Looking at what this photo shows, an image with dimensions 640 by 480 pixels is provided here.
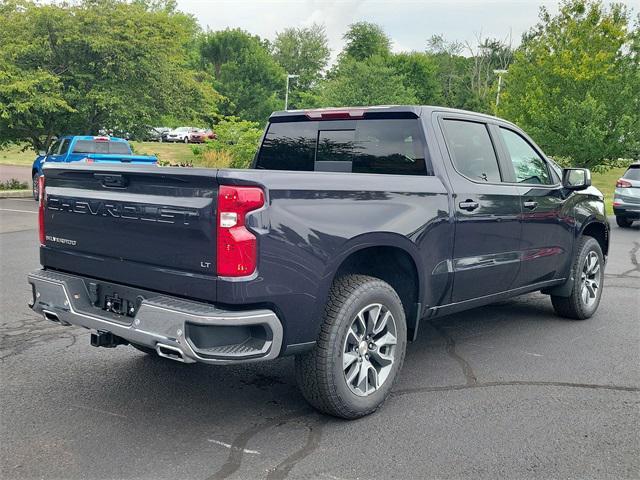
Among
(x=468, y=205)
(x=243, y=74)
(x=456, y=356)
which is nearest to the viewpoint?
(x=468, y=205)

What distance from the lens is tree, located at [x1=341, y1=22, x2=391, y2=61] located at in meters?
74.5

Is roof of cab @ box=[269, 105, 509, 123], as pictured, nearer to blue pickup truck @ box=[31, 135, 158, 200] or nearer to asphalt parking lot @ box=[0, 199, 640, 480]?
asphalt parking lot @ box=[0, 199, 640, 480]

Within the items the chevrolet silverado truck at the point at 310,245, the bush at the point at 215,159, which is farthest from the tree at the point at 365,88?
the chevrolet silverado truck at the point at 310,245

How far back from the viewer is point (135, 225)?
139 inches

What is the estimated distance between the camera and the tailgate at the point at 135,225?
128 inches

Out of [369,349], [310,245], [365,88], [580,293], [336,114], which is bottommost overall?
[580,293]

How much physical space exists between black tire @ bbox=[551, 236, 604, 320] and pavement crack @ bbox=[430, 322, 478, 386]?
1274 millimetres

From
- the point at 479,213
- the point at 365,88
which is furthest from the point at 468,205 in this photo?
the point at 365,88

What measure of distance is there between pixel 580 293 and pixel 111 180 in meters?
4.61

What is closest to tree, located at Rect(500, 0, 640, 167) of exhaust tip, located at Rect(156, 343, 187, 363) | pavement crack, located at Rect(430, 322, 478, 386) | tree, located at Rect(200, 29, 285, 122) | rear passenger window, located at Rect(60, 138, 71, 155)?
rear passenger window, located at Rect(60, 138, 71, 155)

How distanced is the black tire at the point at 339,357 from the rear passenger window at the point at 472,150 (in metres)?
1.35

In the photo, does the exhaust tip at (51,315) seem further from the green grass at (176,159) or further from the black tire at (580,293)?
the green grass at (176,159)

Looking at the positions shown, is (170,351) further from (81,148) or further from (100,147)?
(100,147)

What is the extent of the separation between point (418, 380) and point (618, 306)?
364 centimetres
